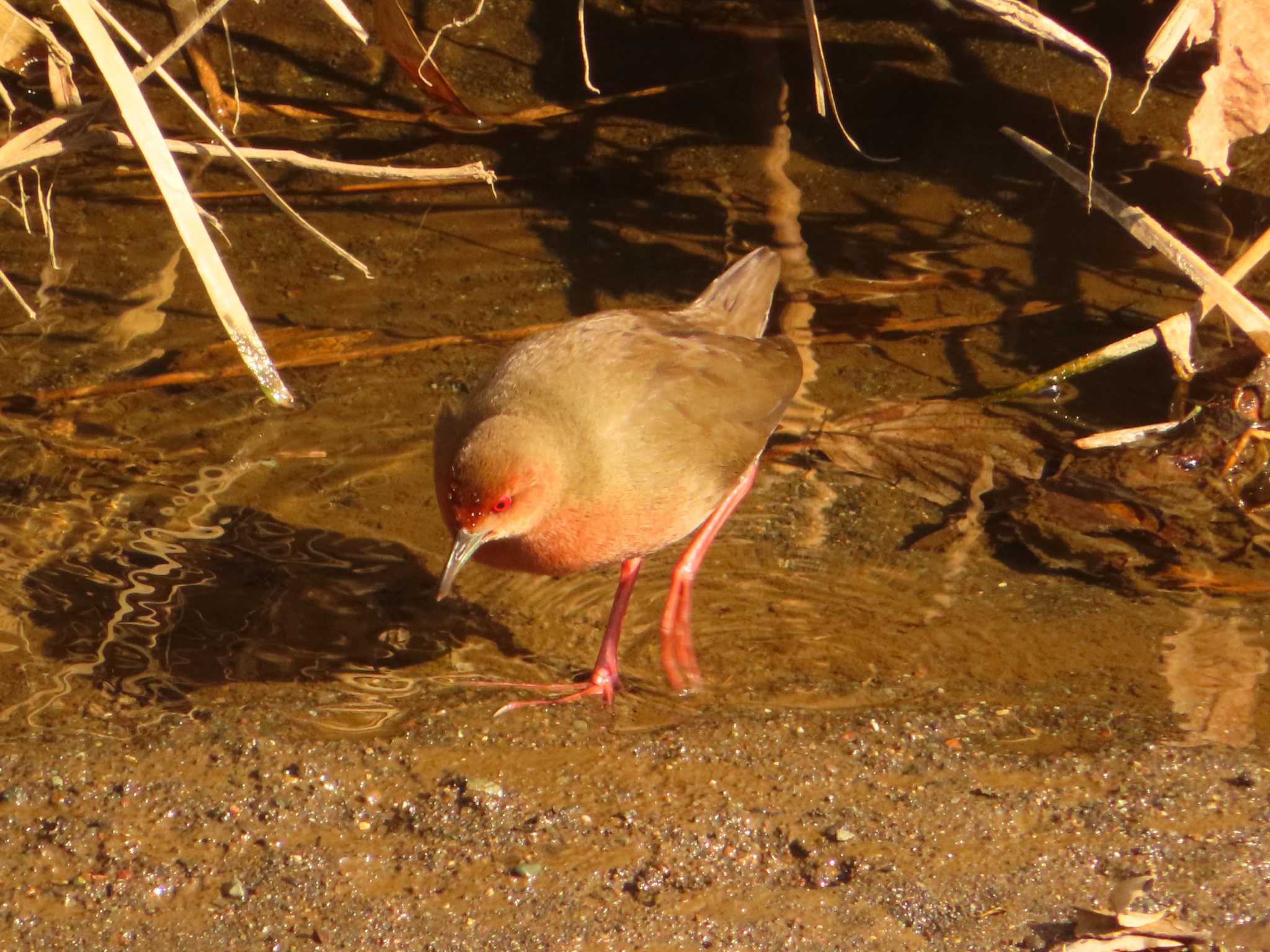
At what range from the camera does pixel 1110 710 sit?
3.95 metres

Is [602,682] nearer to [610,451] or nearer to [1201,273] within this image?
[610,451]

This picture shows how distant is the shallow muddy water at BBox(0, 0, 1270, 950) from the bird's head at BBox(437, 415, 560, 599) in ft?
1.47

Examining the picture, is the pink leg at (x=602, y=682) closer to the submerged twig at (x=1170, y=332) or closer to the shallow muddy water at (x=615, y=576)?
the shallow muddy water at (x=615, y=576)

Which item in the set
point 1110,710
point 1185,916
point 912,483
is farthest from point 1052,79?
point 1185,916

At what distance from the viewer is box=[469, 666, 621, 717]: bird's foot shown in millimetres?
3977

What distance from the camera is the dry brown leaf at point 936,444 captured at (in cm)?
519

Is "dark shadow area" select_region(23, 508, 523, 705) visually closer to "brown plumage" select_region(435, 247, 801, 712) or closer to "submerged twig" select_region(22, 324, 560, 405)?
"brown plumage" select_region(435, 247, 801, 712)

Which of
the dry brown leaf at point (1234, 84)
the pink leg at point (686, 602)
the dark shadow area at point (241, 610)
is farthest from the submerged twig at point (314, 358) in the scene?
the dry brown leaf at point (1234, 84)

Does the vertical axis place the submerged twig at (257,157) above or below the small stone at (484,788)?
above

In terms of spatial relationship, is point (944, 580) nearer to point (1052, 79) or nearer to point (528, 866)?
point (528, 866)

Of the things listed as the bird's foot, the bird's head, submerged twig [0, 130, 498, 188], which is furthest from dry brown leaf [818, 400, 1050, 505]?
submerged twig [0, 130, 498, 188]

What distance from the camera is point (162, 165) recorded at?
335 centimetres

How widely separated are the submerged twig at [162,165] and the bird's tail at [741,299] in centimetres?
201

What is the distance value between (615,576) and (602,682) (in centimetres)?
76
